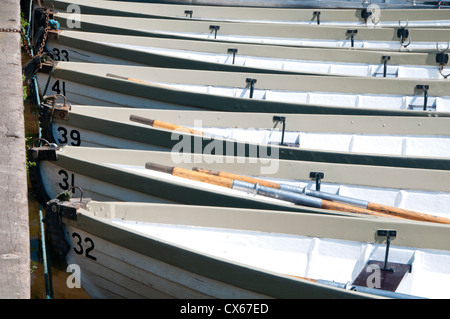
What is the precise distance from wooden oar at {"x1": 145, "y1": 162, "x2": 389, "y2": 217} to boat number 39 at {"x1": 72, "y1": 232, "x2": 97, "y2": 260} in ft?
4.27

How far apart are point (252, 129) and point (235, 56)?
106 inches

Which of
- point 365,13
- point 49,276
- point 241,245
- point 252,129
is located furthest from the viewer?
point 365,13

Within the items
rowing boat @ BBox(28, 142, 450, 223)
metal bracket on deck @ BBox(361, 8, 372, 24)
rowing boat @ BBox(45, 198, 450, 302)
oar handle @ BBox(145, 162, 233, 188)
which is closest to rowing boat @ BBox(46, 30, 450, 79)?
metal bracket on deck @ BBox(361, 8, 372, 24)

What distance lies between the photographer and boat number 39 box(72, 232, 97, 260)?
6.54m

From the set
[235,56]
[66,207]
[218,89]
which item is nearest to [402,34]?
[235,56]

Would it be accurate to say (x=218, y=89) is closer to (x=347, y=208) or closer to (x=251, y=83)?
(x=251, y=83)

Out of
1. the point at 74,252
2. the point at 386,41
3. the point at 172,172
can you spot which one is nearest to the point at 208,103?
the point at 172,172

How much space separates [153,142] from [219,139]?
0.88m

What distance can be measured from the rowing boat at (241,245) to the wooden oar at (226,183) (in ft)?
1.65

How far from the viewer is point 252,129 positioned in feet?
28.3

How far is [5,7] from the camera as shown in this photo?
1161cm

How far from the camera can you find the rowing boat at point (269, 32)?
11609mm

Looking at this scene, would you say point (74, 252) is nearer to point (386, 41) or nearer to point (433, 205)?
point (433, 205)

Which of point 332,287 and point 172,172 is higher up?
point 172,172
